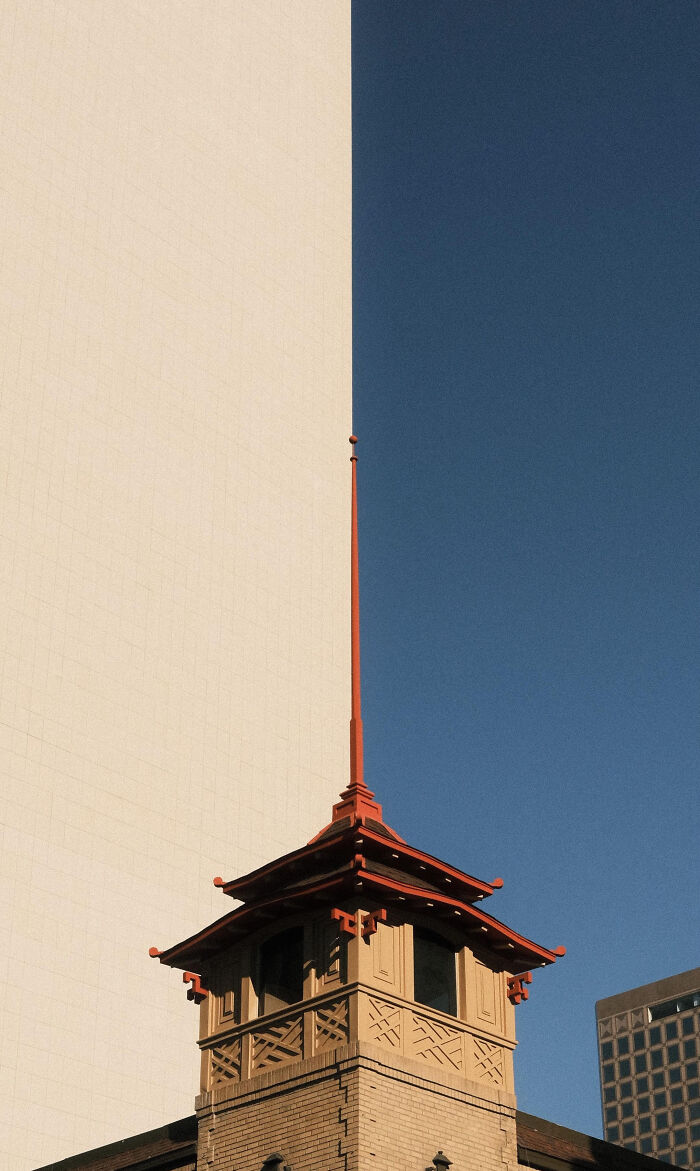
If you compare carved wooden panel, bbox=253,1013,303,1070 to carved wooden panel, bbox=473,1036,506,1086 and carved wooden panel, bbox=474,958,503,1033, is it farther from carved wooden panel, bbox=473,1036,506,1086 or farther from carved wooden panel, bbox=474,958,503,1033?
carved wooden panel, bbox=474,958,503,1033

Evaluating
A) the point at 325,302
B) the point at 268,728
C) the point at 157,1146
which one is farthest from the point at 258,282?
A: the point at 157,1146

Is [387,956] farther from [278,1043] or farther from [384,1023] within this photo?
[278,1043]

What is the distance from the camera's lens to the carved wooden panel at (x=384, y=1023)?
98.7 feet

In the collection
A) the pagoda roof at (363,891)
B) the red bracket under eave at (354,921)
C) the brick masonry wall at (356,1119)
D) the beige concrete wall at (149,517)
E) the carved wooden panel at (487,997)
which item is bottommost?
the brick masonry wall at (356,1119)

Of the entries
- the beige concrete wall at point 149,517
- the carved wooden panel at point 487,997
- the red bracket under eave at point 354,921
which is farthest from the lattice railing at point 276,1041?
the beige concrete wall at point 149,517

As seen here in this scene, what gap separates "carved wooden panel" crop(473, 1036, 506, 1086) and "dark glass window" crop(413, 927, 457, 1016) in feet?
2.93

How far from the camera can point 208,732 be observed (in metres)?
71.0

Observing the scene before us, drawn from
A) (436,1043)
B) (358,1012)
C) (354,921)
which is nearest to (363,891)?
(354,921)

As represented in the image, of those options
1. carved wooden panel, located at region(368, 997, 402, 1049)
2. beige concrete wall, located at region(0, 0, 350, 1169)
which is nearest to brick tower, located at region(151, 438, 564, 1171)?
carved wooden panel, located at region(368, 997, 402, 1049)

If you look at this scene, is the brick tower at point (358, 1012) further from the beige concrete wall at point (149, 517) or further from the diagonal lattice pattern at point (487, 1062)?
the beige concrete wall at point (149, 517)

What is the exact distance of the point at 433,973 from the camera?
3228 cm

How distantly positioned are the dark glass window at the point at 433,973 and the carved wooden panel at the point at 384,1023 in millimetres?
1125

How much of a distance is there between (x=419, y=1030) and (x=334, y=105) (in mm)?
80146

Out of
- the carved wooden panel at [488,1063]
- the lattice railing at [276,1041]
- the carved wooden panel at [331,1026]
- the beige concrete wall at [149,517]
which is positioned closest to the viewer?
the carved wooden panel at [331,1026]
